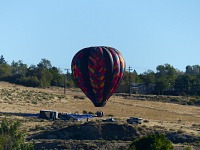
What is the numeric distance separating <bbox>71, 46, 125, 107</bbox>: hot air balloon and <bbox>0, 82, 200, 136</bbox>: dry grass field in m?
3.98

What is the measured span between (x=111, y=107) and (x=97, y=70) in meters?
18.0

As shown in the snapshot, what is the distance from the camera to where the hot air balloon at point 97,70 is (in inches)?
2891

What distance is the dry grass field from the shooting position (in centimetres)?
7825

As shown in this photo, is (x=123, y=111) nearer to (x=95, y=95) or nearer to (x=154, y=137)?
(x=95, y=95)

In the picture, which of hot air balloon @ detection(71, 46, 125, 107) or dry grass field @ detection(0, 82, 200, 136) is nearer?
hot air balloon @ detection(71, 46, 125, 107)

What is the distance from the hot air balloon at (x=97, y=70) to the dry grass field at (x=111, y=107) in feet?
13.1

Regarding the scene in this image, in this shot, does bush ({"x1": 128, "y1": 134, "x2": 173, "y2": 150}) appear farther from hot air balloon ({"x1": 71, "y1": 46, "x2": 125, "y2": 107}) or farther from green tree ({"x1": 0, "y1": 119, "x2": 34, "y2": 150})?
hot air balloon ({"x1": 71, "y1": 46, "x2": 125, "y2": 107})

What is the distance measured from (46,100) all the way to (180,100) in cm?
2893

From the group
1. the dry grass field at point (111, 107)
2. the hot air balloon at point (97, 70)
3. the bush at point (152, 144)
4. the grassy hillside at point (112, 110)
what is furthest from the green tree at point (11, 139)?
the hot air balloon at point (97, 70)

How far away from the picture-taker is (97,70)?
73375 mm

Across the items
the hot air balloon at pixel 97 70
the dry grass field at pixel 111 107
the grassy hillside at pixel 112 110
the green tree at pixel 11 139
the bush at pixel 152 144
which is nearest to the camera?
the green tree at pixel 11 139

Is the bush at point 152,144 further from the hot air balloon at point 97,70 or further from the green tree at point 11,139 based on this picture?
the hot air balloon at point 97,70

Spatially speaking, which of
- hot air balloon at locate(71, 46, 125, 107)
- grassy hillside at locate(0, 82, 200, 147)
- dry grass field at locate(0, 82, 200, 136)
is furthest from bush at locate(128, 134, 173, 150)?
hot air balloon at locate(71, 46, 125, 107)

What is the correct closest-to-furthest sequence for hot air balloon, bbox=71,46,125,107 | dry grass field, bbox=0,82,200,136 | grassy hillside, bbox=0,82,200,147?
grassy hillside, bbox=0,82,200,147 < hot air balloon, bbox=71,46,125,107 < dry grass field, bbox=0,82,200,136
